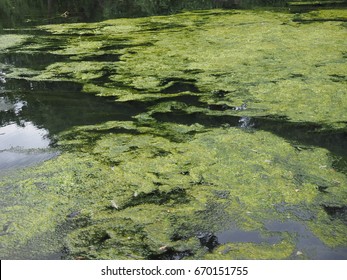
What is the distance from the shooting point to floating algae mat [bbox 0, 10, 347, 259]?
2.09 meters

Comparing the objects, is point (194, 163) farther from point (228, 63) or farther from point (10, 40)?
point (10, 40)

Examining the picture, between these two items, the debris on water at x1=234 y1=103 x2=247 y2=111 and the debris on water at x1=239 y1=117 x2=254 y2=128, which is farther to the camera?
the debris on water at x1=234 y1=103 x2=247 y2=111

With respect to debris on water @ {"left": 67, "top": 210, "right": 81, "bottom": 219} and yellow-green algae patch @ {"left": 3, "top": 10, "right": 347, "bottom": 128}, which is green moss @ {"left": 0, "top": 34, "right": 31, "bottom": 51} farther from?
debris on water @ {"left": 67, "top": 210, "right": 81, "bottom": 219}

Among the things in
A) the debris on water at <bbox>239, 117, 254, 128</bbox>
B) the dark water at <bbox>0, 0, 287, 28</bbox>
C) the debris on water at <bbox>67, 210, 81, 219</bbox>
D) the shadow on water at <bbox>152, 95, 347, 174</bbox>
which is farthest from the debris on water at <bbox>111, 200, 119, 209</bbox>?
the dark water at <bbox>0, 0, 287, 28</bbox>

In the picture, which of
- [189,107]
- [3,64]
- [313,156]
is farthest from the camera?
[3,64]

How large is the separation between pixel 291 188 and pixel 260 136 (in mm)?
724

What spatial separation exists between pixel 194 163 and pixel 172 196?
1.32ft

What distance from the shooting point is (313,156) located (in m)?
2.79

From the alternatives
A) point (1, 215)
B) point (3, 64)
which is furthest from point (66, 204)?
point (3, 64)

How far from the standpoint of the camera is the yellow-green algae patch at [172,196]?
207 cm

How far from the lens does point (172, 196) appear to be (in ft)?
7.98

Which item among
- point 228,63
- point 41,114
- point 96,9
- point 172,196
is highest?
point 96,9

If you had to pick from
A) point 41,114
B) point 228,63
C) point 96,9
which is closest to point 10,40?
point 41,114

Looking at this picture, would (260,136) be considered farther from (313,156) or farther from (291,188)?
(291,188)
